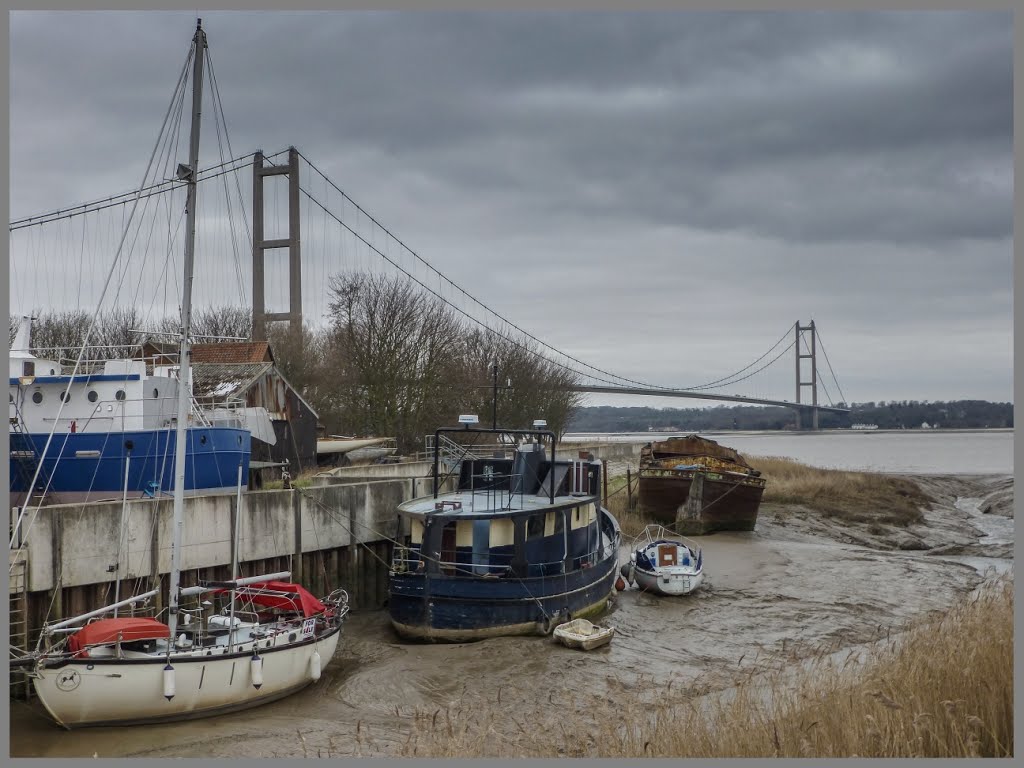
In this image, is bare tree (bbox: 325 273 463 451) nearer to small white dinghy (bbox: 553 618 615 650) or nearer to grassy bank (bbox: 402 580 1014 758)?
small white dinghy (bbox: 553 618 615 650)

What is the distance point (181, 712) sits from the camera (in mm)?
13688

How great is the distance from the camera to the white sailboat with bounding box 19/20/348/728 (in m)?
13.0

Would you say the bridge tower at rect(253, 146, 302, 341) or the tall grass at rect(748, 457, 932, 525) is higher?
the bridge tower at rect(253, 146, 302, 341)

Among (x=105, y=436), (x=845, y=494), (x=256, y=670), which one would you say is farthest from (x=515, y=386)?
(x=256, y=670)

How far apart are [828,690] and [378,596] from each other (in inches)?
567

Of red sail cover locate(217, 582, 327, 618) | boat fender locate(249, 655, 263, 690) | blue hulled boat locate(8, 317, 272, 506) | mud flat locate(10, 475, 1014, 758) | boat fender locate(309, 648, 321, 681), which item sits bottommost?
mud flat locate(10, 475, 1014, 758)

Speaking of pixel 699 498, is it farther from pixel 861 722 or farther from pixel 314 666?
pixel 861 722

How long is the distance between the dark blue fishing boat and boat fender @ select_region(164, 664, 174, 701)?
6.09 metres

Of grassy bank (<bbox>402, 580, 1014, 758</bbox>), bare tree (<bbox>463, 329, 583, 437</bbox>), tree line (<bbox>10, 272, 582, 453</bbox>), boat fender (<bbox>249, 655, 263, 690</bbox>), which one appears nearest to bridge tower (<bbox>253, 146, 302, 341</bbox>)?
tree line (<bbox>10, 272, 582, 453</bbox>)

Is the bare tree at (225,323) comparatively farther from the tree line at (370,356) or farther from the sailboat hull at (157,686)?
the sailboat hull at (157,686)

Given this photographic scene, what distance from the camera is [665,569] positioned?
2366 centimetres

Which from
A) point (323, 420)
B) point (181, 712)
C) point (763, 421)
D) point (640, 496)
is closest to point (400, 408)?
point (323, 420)

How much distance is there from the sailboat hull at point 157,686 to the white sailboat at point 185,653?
1cm

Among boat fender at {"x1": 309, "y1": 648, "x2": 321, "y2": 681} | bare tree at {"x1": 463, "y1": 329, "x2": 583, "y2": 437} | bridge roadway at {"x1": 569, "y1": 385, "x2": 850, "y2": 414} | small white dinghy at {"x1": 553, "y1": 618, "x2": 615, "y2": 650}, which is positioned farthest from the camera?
bridge roadway at {"x1": 569, "y1": 385, "x2": 850, "y2": 414}
